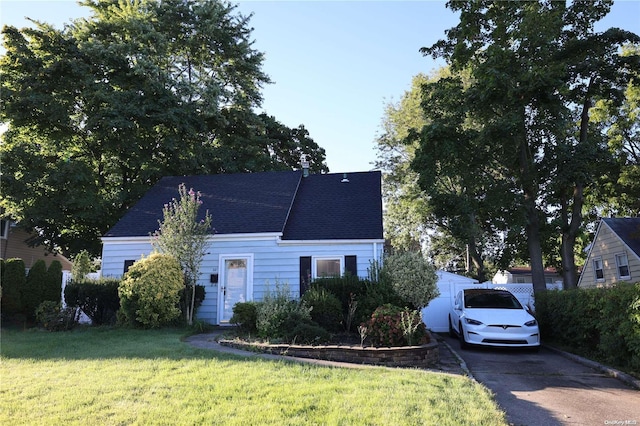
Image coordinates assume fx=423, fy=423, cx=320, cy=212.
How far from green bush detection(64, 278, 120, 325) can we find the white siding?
6.11 ft

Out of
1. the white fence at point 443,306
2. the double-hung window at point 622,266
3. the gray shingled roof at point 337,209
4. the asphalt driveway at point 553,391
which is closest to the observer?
the asphalt driveway at point 553,391

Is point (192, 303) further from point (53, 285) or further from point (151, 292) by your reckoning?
point (53, 285)

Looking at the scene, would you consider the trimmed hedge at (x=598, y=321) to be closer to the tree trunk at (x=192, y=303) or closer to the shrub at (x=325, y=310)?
the shrub at (x=325, y=310)

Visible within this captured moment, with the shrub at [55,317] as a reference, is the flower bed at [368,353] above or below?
below

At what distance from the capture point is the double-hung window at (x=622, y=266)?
61.6 feet

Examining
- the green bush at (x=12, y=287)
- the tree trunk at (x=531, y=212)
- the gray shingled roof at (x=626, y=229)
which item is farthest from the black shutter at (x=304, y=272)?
the gray shingled roof at (x=626, y=229)

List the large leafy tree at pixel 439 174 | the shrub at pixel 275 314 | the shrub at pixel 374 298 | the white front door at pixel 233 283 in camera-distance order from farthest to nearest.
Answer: the large leafy tree at pixel 439 174, the white front door at pixel 233 283, the shrub at pixel 374 298, the shrub at pixel 275 314

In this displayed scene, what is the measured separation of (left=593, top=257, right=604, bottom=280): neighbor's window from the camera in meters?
21.0

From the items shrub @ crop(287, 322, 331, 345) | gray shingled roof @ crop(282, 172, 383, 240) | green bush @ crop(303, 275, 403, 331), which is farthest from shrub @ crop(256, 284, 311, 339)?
gray shingled roof @ crop(282, 172, 383, 240)

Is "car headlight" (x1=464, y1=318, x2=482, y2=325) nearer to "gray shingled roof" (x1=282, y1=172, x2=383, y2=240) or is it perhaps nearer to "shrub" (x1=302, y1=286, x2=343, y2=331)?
"shrub" (x1=302, y1=286, x2=343, y2=331)

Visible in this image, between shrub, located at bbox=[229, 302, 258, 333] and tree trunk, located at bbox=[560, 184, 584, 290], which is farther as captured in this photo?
tree trunk, located at bbox=[560, 184, 584, 290]

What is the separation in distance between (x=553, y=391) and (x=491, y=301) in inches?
223

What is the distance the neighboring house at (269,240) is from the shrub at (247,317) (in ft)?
7.96

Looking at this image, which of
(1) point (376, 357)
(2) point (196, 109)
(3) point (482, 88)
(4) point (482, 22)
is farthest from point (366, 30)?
(2) point (196, 109)
